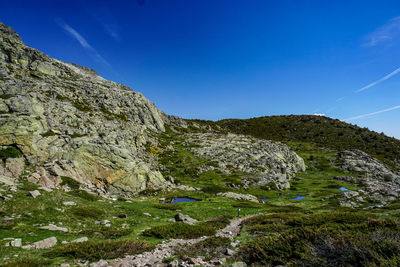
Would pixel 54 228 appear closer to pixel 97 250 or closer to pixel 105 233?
pixel 105 233

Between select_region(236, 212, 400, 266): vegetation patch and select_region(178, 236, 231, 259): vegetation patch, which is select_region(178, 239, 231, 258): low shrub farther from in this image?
select_region(236, 212, 400, 266): vegetation patch

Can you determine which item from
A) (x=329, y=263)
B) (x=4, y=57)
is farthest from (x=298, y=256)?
(x=4, y=57)

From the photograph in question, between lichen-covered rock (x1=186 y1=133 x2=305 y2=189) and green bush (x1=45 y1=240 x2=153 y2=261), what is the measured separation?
199 feet

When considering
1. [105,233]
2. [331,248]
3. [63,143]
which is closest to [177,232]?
[105,233]

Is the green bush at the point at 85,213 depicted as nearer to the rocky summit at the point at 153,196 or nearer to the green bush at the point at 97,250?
the rocky summit at the point at 153,196

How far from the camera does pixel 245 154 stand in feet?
288

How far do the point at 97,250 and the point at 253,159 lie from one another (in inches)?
3121

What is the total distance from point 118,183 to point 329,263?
3923cm

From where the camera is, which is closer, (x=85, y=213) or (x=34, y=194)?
(x=85, y=213)

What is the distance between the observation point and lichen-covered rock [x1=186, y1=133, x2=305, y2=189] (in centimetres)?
7399

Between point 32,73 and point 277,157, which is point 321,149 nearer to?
point 277,157

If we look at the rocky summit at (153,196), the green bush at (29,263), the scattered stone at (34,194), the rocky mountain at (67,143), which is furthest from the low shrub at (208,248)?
the rocky mountain at (67,143)

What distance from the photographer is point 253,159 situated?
8519 cm

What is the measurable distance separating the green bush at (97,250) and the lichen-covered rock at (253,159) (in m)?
60.6
